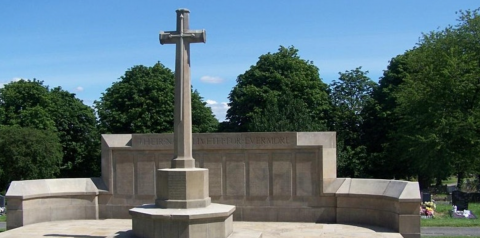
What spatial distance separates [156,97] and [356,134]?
62.2ft

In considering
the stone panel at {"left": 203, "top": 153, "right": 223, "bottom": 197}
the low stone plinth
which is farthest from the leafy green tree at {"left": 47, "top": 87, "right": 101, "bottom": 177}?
the low stone plinth

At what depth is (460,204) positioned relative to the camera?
25250 mm

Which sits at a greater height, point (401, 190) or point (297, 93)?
point (297, 93)

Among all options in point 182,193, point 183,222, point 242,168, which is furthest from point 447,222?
point 183,222

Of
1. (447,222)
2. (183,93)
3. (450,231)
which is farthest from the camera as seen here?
(447,222)

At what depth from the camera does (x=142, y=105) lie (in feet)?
168

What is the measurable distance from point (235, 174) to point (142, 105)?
31655 mm

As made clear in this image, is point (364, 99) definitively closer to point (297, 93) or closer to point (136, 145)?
point (297, 93)

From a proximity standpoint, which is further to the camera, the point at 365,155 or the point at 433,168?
the point at 365,155

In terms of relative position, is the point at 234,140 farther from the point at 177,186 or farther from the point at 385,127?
the point at 385,127

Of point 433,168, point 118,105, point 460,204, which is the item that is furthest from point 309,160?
point 118,105

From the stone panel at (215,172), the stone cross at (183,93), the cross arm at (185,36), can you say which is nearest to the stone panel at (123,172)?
the stone panel at (215,172)

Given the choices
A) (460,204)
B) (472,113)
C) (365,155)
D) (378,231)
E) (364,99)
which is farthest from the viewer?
(364,99)

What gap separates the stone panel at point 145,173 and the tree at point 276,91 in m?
24.9
